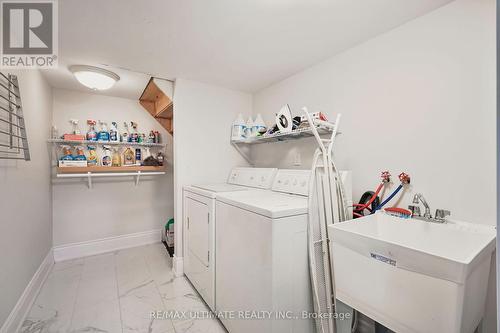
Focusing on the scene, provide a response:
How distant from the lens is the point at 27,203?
184cm

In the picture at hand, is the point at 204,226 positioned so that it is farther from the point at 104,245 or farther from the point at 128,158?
the point at 104,245

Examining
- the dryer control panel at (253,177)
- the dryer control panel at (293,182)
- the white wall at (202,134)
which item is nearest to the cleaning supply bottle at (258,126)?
the white wall at (202,134)

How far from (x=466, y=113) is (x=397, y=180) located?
1.72 feet

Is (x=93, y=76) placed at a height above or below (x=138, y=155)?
above

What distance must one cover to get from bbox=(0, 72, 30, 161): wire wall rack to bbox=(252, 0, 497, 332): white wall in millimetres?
2401

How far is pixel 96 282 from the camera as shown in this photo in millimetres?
2225

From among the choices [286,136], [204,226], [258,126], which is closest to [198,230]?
[204,226]

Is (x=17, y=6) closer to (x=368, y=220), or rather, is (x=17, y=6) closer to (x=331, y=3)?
(x=331, y=3)

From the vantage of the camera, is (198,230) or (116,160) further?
(116,160)

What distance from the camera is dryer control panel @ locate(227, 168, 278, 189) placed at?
6.98 feet

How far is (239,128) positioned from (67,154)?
7.08ft

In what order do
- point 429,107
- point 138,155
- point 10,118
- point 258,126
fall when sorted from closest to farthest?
1. point 429,107
2. point 10,118
3. point 258,126
4. point 138,155

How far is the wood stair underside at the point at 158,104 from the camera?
2549mm

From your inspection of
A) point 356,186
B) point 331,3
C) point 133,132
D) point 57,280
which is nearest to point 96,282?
point 57,280
